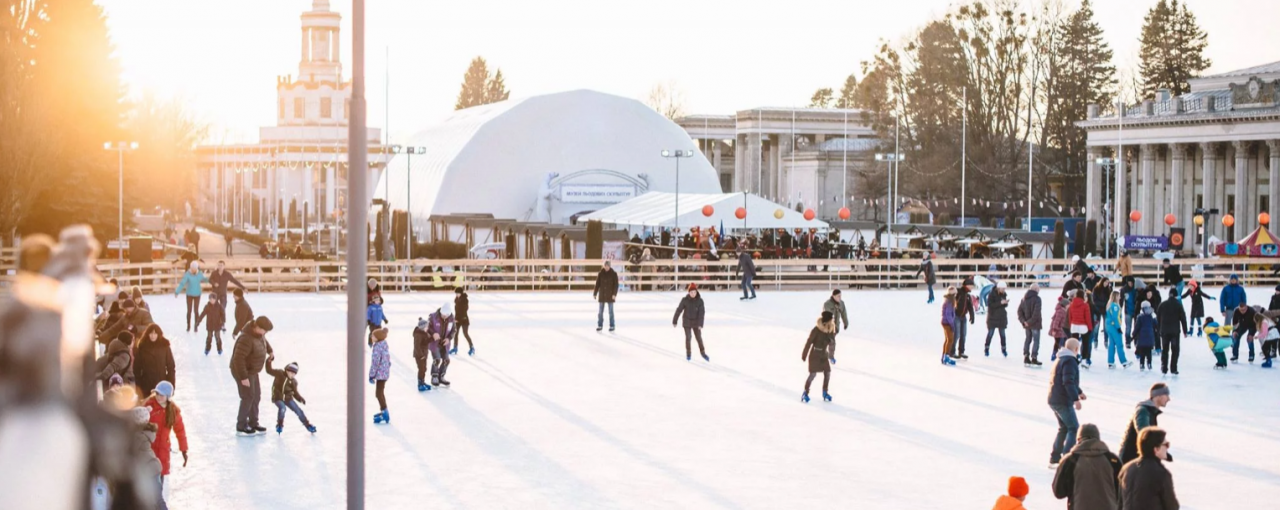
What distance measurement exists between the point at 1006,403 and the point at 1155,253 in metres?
37.4

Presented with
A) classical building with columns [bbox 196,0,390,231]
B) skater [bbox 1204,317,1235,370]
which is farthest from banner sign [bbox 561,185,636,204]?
classical building with columns [bbox 196,0,390,231]

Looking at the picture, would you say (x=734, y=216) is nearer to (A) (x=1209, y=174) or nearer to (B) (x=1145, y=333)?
(B) (x=1145, y=333)

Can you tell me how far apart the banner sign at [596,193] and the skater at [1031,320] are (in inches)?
1448

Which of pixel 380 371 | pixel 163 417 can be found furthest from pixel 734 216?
pixel 163 417

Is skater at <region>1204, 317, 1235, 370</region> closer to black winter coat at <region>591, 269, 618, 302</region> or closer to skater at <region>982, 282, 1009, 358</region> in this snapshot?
skater at <region>982, 282, 1009, 358</region>

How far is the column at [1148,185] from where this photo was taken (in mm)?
63938

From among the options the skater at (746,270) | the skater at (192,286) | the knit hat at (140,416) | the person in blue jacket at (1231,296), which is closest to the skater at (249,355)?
the knit hat at (140,416)

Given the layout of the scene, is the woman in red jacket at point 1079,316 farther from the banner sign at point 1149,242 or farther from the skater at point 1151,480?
the banner sign at point 1149,242

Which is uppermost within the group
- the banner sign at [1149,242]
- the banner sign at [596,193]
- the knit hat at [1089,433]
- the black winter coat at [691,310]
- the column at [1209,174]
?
the column at [1209,174]

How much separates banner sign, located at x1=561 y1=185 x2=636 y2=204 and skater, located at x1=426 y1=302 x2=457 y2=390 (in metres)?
38.9

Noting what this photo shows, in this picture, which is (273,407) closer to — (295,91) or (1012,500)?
(1012,500)

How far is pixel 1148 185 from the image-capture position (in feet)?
211

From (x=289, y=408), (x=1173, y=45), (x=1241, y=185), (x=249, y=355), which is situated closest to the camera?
(x=249, y=355)

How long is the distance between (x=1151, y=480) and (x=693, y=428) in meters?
7.72
